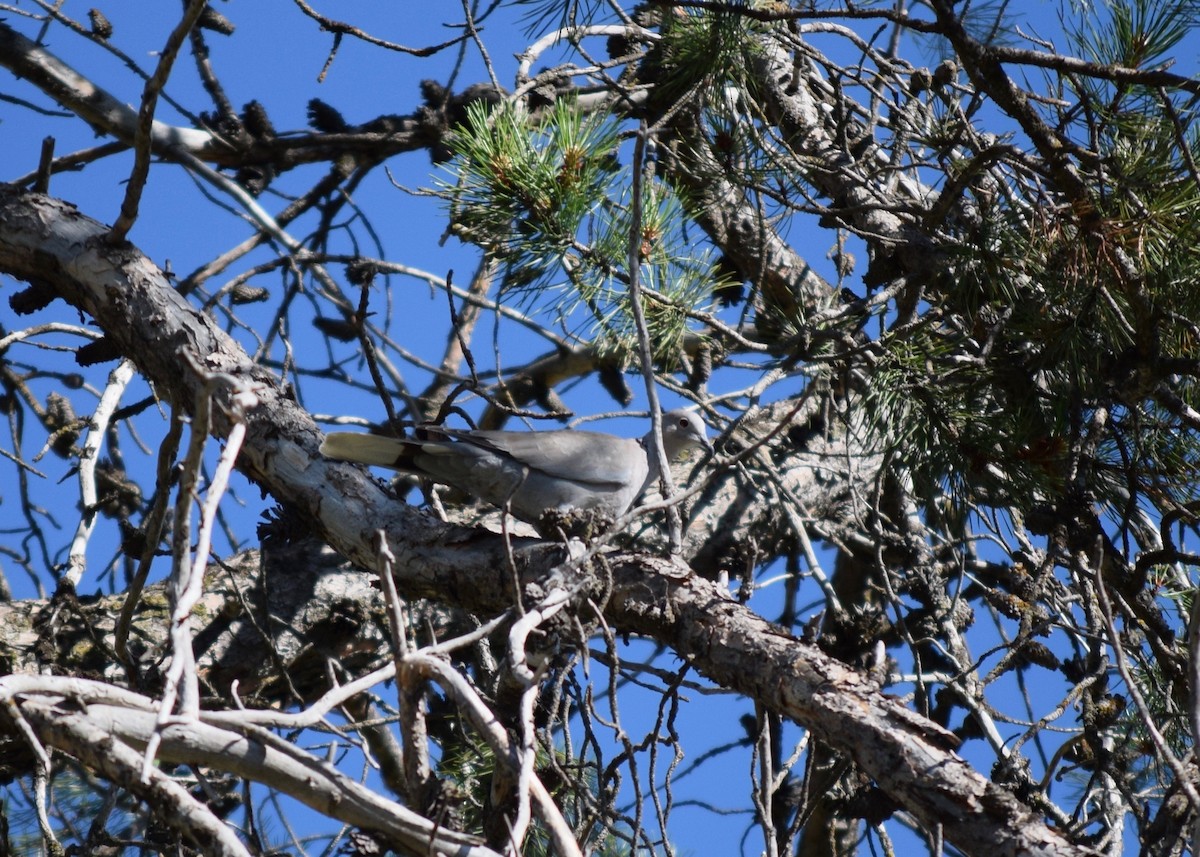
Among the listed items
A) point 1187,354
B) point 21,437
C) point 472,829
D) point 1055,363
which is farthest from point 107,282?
point 1187,354

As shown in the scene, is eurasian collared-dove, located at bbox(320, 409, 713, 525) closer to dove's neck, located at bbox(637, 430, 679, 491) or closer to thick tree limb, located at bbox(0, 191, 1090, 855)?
dove's neck, located at bbox(637, 430, 679, 491)

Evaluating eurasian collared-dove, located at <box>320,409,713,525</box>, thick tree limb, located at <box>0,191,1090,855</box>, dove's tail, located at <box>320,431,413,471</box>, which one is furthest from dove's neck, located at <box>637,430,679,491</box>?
thick tree limb, located at <box>0,191,1090,855</box>

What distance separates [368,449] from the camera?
354cm

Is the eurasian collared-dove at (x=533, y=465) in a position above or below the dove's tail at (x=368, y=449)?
above

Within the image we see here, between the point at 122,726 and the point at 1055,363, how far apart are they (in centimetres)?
220

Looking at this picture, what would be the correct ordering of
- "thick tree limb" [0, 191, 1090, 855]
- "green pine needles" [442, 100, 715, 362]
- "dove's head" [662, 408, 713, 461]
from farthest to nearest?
"dove's head" [662, 408, 713, 461] → "green pine needles" [442, 100, 715, 362] → "thick tree limb" [0, 191, 1090, 855]

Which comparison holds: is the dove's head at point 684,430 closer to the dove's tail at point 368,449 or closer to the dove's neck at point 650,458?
the dove's neck at point 650,458

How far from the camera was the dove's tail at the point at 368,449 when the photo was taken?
10.5 feet

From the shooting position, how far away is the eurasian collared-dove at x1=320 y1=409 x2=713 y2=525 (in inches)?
150

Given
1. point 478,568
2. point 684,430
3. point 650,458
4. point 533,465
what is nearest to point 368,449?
point 533,465

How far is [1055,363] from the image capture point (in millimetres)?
2635

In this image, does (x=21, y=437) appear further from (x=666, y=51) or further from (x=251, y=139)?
(x=666, y=51)

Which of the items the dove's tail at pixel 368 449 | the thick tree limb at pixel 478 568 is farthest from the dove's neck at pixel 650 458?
the thick tree limb at pixel 478 568

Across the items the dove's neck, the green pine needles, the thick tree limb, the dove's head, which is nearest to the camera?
the thick tree limb
